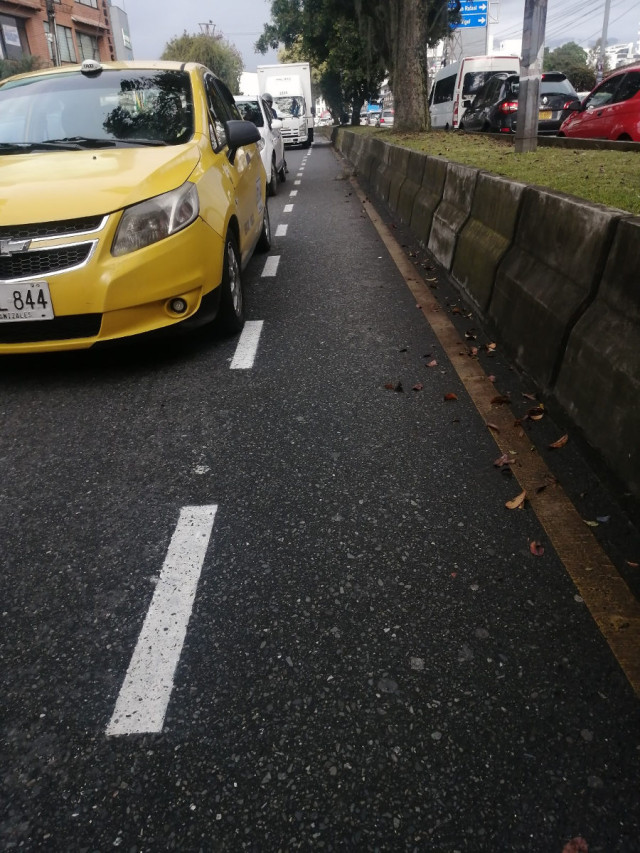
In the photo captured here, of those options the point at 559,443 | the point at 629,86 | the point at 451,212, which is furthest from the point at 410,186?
the point at 559,443

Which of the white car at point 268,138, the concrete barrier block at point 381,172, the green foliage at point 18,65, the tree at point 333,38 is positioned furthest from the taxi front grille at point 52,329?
the green foliage at point 18,65

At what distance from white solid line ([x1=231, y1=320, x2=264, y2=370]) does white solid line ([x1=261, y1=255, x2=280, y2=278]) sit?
1.80m

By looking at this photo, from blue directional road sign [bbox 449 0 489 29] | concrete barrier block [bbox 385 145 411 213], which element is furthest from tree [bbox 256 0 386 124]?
concrete barrier block [bbox 385 145 411 213]

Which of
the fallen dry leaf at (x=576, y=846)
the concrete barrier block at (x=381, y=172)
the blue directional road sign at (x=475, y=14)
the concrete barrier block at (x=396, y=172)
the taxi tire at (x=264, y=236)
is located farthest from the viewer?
the blue directional road sign at (x=475, y=14)

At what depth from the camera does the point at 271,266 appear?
26.2ft

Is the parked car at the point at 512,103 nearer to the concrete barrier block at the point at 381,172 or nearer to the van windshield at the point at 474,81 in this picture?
the van windshield at the point at 474,81

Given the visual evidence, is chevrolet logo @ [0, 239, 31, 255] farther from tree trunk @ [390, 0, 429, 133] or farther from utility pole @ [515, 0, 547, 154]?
tree trunk @ [390, 0, 429, 133]

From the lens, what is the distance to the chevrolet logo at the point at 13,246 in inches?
163

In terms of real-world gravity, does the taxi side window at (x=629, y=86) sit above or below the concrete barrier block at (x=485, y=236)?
above

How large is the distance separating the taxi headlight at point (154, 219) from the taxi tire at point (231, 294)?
0.60m

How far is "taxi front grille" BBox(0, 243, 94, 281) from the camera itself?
4160 millimetres

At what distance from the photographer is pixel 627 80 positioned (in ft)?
45.2

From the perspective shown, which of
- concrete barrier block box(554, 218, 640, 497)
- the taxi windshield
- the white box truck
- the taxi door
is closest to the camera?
concrete barrier block box(554, 218, 640, 497)

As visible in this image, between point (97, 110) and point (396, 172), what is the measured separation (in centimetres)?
704
